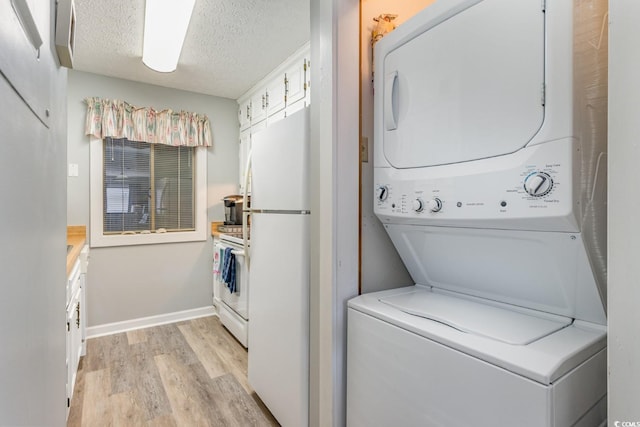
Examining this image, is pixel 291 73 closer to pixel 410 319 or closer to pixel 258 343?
pixel 258 343

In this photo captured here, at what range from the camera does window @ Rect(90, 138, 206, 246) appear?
10.2ft

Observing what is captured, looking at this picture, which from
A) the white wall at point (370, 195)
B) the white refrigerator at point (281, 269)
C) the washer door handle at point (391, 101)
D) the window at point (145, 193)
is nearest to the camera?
the washer door handle at point (391, 101)

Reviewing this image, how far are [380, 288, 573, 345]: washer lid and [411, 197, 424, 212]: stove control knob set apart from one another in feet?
1.08

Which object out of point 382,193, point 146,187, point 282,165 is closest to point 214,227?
point 146,187

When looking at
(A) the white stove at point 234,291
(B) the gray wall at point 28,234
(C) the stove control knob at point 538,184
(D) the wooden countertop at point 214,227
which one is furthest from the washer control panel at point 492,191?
(D) the wooden countertop at point 214,227

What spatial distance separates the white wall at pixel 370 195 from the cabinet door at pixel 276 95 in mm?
1595

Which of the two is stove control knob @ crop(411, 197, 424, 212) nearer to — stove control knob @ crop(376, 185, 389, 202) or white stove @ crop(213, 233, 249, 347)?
stove control knob @ crop(376, 185, 389, 202)

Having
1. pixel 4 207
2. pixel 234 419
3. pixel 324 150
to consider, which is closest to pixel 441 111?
pixel 324 150

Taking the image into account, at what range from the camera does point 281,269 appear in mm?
1754

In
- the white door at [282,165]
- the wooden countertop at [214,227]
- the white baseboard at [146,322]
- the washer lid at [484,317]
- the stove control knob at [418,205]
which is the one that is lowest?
the white baseboard at [146,322]

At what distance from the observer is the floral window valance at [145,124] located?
301 cm

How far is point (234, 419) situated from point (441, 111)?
1926mm

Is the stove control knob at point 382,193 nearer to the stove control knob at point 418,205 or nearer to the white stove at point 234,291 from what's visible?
the stove control knob at point 418,205

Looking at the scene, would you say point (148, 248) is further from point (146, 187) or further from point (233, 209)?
point (233, 209)
